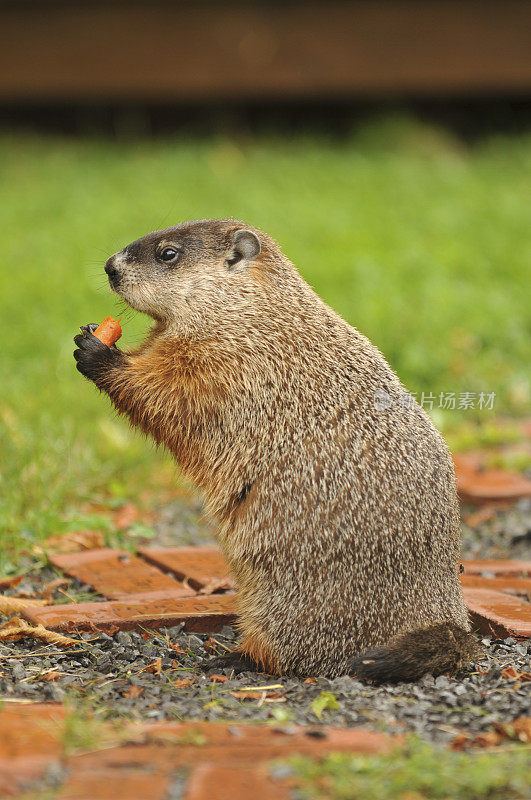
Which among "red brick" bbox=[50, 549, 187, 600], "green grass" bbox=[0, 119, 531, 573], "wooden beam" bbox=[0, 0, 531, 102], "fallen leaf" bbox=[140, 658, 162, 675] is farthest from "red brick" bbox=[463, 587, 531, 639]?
"wooden beam" bbox=[0, 0, 531, 102]

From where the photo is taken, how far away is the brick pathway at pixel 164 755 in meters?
1.99

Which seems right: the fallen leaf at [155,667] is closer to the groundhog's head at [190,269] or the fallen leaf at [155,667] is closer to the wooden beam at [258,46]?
the groundhog's head at [190,269]

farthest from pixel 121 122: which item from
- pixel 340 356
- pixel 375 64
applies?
pixel 340 356

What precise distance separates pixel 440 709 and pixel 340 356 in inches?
45.8

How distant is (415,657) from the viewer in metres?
2.89

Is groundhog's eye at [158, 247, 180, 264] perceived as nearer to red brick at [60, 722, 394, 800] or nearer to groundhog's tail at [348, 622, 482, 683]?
groundhog's tail at [348, 622, 482, 683]

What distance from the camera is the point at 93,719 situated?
2.42 m

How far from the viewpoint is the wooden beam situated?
34.0 feet

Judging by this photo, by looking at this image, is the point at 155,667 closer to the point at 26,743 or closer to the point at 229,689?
the point at 229,689

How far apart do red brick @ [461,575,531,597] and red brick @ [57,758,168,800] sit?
205 cm

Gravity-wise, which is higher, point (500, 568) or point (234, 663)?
point (500, 568)

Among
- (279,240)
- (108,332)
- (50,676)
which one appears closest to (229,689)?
(50,676)

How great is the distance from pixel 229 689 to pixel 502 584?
1484 mm

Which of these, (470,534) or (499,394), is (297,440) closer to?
(470,534)
